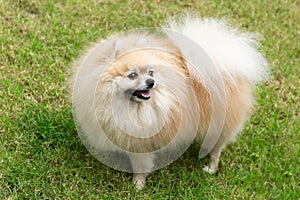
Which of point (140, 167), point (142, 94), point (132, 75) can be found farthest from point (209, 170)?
point (132, 75)

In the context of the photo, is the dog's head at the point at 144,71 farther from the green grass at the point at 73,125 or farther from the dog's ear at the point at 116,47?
the green grass at the point at 73,125

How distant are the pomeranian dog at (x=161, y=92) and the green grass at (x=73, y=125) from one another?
21 centimetres

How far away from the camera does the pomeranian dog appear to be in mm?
2912

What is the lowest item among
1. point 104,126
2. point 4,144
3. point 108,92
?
point 4,144

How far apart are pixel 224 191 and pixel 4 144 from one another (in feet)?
5.35

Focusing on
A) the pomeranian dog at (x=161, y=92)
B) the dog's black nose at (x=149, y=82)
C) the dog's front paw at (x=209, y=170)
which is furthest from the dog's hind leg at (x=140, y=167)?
the dog's black nose at (x=149, y=82)

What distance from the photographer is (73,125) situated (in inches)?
146

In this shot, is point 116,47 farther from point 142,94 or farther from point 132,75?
point 142,94

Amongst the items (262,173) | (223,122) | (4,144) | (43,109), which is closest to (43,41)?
(43,109)

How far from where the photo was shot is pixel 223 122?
338 centimetres

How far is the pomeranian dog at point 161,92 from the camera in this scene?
291 cm

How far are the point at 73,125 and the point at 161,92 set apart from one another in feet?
3.35

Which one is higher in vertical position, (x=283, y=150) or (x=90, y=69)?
(x=90, y=69)

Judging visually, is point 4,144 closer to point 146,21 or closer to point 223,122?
point 223,122
